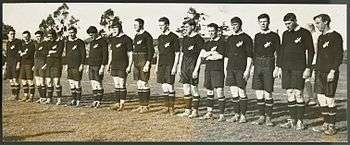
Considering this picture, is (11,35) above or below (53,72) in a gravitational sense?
above

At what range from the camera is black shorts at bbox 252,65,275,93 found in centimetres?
165

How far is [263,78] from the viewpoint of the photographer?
165 centimetres

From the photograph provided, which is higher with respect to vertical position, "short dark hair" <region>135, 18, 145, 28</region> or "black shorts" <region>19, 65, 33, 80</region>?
"short dark hair" <region>135, 18, 145, 28</region>

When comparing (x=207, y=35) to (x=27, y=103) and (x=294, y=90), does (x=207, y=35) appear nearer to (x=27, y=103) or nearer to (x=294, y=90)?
(x=294, y=90)

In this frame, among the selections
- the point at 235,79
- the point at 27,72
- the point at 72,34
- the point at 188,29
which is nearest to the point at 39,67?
the point at 27,72

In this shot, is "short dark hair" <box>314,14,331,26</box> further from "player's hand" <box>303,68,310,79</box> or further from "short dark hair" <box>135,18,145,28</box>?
"short dark hair" <box>135,18,145,28</box>

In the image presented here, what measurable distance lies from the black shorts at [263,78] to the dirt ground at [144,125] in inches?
0.8

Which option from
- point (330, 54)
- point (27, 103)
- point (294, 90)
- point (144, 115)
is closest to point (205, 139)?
point (144, 115)

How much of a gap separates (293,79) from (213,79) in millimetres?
246

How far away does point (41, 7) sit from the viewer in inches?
66.2

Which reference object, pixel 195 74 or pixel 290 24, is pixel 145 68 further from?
pixel 290 24

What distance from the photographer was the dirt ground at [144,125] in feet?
5.45

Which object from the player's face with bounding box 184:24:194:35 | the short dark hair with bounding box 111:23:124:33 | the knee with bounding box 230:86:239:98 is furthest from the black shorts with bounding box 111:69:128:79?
the knee with bounding box 230:86:239:98

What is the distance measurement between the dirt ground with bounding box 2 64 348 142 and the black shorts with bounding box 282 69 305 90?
2 cm
